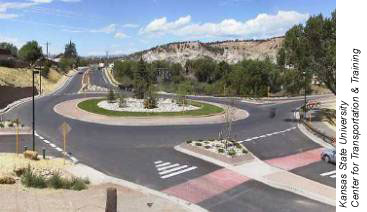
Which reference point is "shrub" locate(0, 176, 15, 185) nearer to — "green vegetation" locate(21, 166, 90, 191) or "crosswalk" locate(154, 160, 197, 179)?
"green vegetation" locate(21, 166, 90, 191)

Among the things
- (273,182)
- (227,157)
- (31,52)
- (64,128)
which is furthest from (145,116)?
(31,52)

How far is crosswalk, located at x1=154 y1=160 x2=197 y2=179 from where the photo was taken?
27.2 metres

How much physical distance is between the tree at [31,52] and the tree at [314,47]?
99364 mm

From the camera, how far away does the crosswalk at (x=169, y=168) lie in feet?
89.2

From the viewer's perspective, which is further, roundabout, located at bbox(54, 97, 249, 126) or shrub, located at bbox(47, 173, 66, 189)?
roundabout, located at bbox(54, 97, 249, 126)

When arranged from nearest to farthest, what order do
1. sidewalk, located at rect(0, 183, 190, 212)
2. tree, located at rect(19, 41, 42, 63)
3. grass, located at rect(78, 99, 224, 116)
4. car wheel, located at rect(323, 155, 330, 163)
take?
sidewalk, located at rect(0, 183, 190, 212) → car wheel, located at rect(323, 155, 330, 163) → grass, located at rect(78, 99, 224, 116) → tree, located at rect(19, 41, 42, 63)

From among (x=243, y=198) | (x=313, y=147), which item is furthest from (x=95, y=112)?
(x=243, y=198)

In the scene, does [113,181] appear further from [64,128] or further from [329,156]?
[329,156]

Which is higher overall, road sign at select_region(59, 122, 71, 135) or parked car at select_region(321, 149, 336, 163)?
road sign at select_region(59, 122, 71, 135)

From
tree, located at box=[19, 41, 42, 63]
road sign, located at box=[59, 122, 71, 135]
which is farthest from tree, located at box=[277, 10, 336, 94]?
tree, located at box=[19, 41, 42, 63]

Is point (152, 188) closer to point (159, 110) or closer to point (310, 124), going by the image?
point (310, 124)

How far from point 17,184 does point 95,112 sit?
2897 centimetres

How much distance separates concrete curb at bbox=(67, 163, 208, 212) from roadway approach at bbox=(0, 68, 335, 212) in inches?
23.8

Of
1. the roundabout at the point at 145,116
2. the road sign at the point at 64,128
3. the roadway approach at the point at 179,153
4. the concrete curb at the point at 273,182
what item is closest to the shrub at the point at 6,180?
the road sign at the point at 64,128
